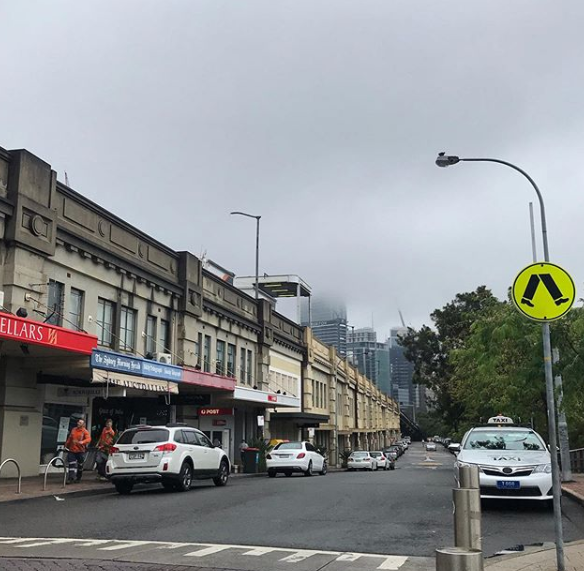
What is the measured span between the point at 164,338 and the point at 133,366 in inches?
323

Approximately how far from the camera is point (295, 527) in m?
10.5

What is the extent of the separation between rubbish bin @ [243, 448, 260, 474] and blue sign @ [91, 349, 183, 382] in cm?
938

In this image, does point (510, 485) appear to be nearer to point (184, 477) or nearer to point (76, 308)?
point (184, 477)

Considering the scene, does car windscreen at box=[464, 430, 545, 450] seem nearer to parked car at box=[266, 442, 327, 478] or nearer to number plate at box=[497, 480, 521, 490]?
number plate at box=[497, 480, 521, 490]

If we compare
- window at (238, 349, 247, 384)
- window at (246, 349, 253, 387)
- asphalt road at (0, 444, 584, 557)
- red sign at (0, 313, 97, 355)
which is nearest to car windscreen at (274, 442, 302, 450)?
window at (238, 349, 247, 384)

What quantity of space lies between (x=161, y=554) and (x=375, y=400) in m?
84.9

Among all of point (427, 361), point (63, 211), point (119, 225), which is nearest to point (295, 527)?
point (63, 211)

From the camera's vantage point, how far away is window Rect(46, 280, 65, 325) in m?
20.6

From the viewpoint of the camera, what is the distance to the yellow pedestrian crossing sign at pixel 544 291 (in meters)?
7.43

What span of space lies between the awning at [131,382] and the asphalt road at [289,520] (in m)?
3.69

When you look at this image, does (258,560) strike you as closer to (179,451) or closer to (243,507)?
(243,507)

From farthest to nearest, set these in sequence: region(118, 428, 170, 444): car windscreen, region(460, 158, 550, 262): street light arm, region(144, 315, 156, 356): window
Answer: region(144, 315, 156, 356): window, region(118, 428, 170, 444): car windscreen, region(460, 158, 550, 262): street light arm

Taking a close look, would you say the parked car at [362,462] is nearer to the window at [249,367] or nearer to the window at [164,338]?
the window at [249,367]

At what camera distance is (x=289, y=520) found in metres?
11.3
